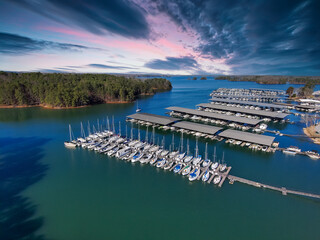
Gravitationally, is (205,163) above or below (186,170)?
above

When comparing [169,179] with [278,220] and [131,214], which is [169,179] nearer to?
[131,214]

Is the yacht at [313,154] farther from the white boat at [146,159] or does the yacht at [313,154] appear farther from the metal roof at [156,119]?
the white boat at [146,159]

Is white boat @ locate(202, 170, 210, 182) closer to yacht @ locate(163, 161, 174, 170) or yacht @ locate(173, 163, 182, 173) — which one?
yacht @ locate(173, 163, 182, 173)

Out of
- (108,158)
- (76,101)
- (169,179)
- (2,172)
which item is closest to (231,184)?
(169,179)

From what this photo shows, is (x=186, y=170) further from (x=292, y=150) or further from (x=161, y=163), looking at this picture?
(x=292, y=150)

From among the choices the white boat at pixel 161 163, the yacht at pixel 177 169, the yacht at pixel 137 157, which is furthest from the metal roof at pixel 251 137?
the yacht at pixel 137 157

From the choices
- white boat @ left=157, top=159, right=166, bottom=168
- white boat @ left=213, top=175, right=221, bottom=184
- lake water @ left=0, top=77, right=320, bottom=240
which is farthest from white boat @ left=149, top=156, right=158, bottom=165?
white boat @ left=213, top=175, right=221, bottom=184

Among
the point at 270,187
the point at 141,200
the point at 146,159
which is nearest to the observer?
the point at 141,200

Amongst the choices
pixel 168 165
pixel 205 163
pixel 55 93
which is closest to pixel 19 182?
pixel 168 165
